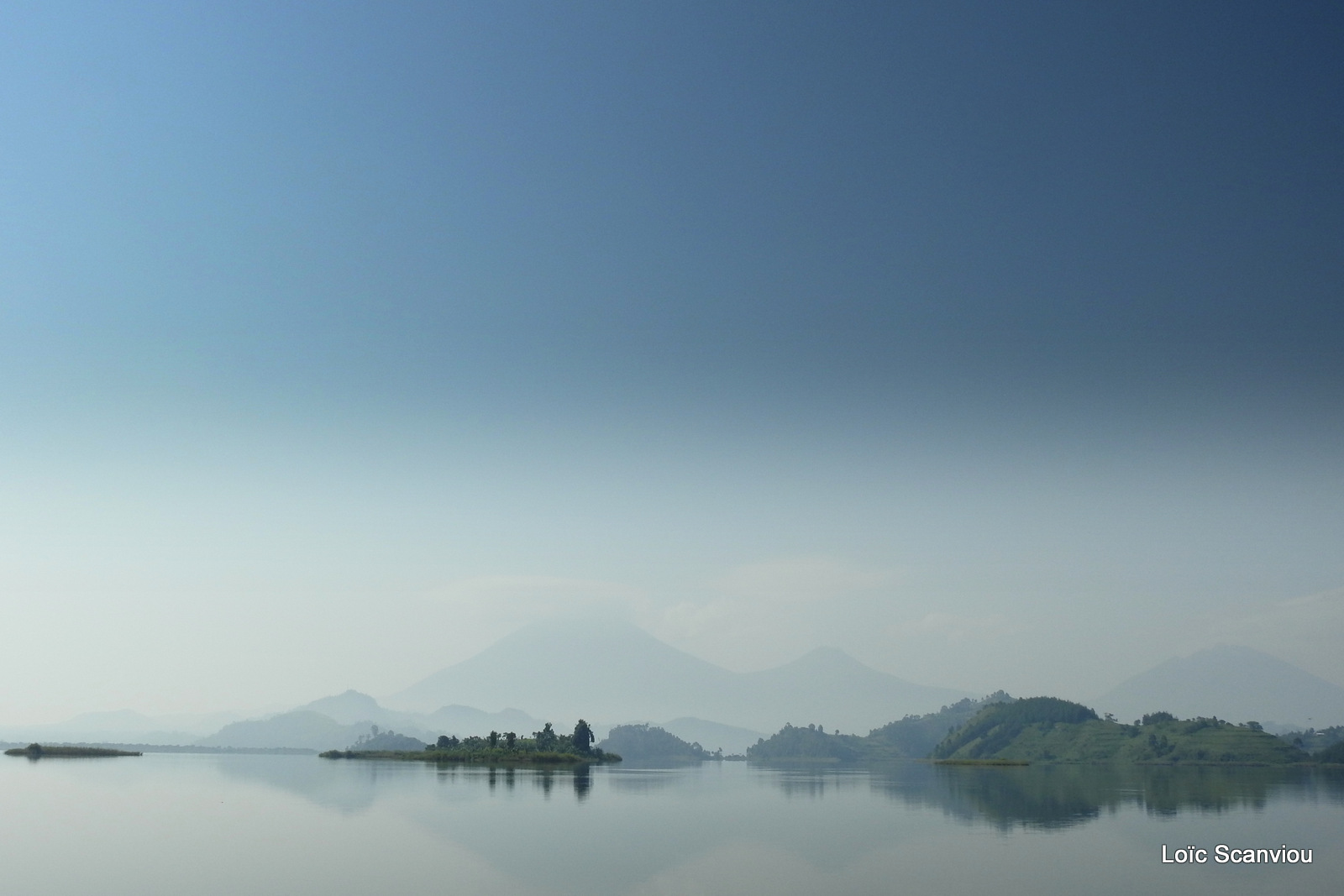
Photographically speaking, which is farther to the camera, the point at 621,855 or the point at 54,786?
the point at 54,786

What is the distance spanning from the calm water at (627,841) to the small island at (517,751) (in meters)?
79.7

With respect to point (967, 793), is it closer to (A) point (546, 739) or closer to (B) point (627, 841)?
(B) point (627, 841)

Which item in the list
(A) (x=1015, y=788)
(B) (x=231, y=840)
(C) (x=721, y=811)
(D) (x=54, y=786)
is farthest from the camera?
(A) (x=1015, y=788)

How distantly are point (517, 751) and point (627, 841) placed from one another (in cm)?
12164

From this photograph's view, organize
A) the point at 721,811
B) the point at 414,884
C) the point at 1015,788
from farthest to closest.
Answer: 1. the point at 1015,788
2. the point at 721,811
3. the point at 414,884

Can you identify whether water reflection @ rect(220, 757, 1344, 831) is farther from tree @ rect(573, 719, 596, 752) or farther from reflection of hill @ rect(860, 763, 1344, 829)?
tree @ rect(573, 719, 596, 752)

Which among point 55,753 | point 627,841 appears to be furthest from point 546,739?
point 627,841

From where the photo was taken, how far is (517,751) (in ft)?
506

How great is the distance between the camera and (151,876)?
29672 mm

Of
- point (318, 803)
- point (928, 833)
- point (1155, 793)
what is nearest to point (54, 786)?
point (318, 803)

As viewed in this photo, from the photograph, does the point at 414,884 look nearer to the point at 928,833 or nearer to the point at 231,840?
the point at 231,840

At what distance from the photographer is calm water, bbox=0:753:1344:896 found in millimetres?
29812

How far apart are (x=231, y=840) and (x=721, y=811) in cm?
2996

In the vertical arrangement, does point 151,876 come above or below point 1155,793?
above
